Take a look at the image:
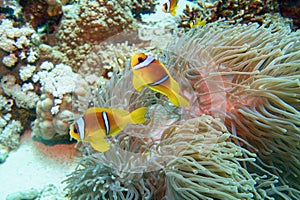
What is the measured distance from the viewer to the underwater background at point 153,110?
1.73 metres

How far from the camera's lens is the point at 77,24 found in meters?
3.54

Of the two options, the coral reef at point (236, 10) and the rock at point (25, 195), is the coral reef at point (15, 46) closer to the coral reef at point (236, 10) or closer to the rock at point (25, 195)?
the rock at point (25, 195)

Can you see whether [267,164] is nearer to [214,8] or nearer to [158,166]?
[158,166]

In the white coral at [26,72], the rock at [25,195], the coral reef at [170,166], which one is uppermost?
the white coral at [26,72]

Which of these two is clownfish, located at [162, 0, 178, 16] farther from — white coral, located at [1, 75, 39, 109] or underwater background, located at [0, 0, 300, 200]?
white coral, located at [1, 75, 39, 109]

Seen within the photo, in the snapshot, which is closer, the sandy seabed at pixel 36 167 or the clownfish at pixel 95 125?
the clownfish at pixel 95 125

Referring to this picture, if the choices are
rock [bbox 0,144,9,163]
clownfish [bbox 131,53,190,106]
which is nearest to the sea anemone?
clownfish [bbox 131,53,190,106]

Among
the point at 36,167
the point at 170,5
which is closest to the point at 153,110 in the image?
the point at 170,5

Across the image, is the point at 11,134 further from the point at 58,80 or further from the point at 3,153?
the point at 58,80

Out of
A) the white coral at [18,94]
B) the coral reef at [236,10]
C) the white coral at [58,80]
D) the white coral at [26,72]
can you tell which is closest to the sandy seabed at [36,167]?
the white coral at [18,94]

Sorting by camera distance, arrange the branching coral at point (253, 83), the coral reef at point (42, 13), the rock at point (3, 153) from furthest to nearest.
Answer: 1. the coral reef at point (42, 13)
2. the rock at point (3, 153)
3. the branching coral at point (253, 83)

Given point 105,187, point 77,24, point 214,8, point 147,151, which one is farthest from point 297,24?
point 105,187

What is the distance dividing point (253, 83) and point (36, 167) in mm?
2416

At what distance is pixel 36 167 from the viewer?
117 inches
